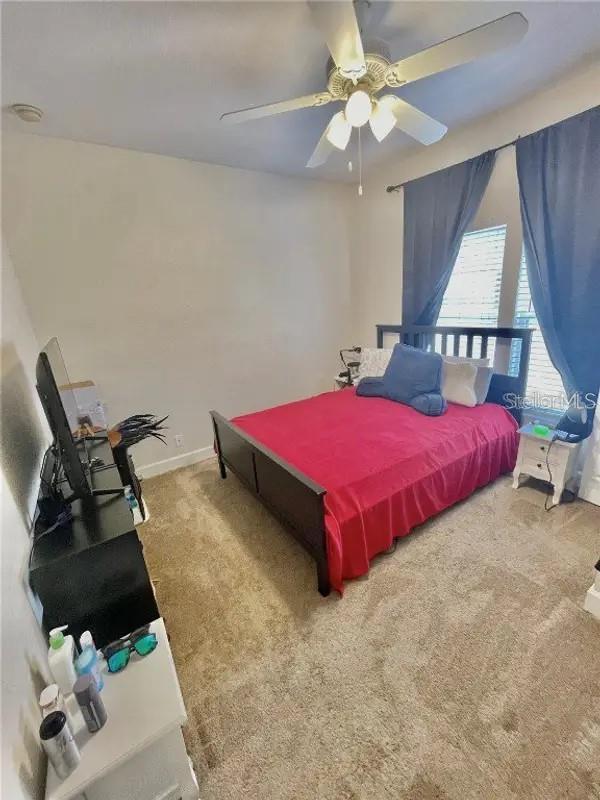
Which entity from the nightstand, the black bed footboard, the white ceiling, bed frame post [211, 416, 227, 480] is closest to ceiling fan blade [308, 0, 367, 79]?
the white ceiling

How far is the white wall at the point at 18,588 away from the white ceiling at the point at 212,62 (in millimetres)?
1200

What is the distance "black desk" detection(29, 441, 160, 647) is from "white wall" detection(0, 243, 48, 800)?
67mm

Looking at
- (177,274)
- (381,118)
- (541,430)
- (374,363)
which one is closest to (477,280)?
(374,363)

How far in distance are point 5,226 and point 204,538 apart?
8.11 feet

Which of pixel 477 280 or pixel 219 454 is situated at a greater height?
pixel 477 280

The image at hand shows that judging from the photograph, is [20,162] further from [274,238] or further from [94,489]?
[94,489]

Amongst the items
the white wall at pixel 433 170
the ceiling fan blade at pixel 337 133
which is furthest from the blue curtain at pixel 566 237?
the ceiling fan blade at pixel 337 133

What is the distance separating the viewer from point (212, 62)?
1.67m

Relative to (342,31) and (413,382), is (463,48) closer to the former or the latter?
(342,31)

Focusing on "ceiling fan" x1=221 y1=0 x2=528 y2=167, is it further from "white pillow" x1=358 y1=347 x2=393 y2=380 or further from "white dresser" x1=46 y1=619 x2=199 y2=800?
"white dresser" x1=46 y1=619 x2=199 y2=800

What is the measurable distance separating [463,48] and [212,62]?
1.17 metres

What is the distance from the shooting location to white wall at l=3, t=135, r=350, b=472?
241 cm

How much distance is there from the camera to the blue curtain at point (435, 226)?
2637mm

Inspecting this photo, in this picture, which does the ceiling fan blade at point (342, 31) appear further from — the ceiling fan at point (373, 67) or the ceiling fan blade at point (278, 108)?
the ceiling fan blade at point (278, 108)
